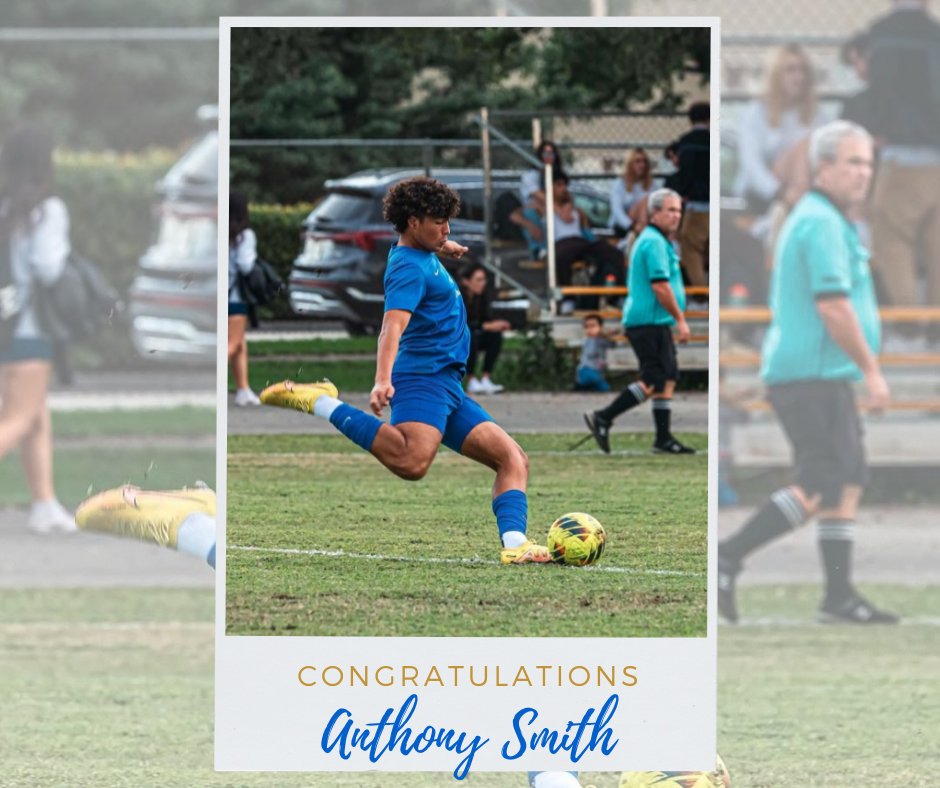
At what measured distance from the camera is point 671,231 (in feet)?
16.5

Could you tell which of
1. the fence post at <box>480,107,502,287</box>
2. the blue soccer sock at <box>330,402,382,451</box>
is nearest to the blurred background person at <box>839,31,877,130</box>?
the fence post at <box>480,107,502,287</box>

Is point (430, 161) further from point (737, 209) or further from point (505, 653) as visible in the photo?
point (737, 209)

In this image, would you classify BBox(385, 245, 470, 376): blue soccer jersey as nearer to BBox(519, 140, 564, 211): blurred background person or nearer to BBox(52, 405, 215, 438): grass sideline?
BBox(519, 140, 564, 211): blurred background person

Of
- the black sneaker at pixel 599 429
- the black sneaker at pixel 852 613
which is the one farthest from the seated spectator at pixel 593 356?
the black sneaker at pixel 852 613

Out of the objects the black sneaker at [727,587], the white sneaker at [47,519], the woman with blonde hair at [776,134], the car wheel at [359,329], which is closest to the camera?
the car wheel at [359,329]

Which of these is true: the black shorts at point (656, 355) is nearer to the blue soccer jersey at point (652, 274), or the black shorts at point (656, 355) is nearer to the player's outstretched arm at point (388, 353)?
the blue soccer jersey at point (652, 274)

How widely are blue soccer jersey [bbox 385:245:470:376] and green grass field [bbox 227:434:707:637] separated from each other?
221mm

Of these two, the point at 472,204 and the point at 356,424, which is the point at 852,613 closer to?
the point at 472,204

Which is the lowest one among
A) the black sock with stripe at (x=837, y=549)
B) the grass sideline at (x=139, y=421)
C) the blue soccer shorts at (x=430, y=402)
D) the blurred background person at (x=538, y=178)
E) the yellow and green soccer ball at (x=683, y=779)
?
the yellow and green soccer ball at (x=683, y=779)

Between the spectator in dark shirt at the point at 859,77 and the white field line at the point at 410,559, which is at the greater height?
the spectator in dark shirt at the point at 859,77

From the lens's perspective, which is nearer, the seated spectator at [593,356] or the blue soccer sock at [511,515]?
the blue soccer sock at [511,515]

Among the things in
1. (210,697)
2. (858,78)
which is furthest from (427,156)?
(858,78)

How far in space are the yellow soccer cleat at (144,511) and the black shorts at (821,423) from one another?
554 cm

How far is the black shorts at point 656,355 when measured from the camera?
16.3 feet
